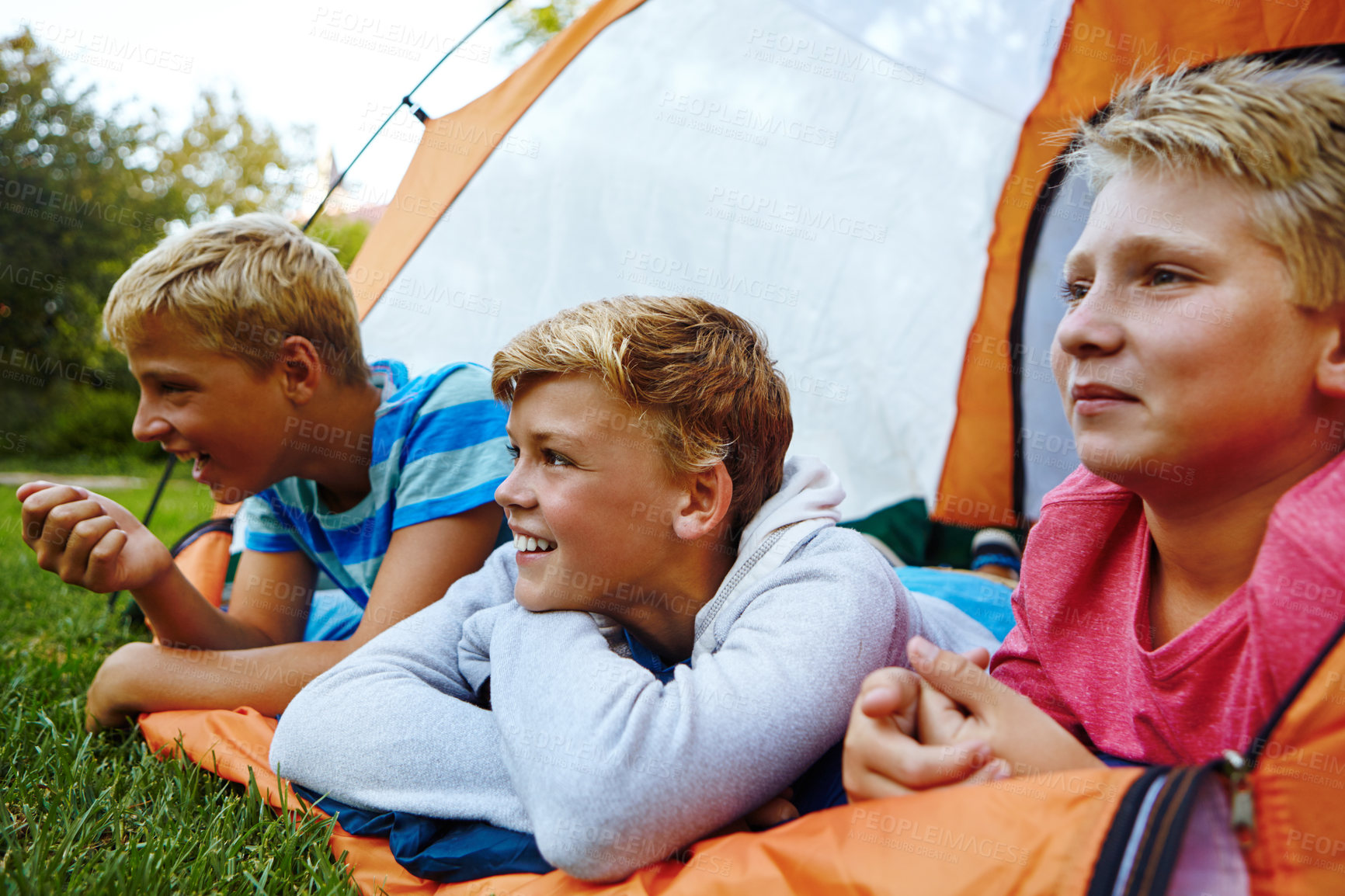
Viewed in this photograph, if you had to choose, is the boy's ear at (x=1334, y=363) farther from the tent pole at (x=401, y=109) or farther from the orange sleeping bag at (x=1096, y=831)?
the tent pole at (x=401, y=109)

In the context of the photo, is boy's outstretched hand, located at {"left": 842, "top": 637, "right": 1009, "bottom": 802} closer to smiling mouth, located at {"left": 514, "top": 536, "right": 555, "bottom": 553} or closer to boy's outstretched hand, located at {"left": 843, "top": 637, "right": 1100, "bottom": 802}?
boy's outstretched hand, located at {"left": 843, "top": 637, "right": 1100, "bottom": 802}

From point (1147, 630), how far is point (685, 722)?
0.55 m

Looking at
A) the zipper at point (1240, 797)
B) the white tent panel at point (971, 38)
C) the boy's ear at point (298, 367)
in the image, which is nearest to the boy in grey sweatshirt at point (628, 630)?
the zipper at point (1240, 797)

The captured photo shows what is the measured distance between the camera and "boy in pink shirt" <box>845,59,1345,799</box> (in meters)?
0.82

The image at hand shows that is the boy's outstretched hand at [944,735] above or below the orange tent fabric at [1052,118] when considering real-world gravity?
below

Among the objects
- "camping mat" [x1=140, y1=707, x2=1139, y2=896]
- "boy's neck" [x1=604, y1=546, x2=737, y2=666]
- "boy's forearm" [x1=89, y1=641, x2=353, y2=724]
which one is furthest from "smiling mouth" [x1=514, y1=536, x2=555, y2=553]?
"boy's forearm" [x1=89, y1=641, x2=353, y2=724]

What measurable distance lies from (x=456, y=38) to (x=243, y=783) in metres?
1.85

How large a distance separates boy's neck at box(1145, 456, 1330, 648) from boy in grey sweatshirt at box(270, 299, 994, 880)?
0.31 meters

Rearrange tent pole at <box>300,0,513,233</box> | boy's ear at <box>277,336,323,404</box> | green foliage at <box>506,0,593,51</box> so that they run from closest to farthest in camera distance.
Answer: boy's ear at <box>277,336,323,404</box>
tent pole at <box>300,0,513,233</box>
green foliage at <box>506,0,593,51</box>

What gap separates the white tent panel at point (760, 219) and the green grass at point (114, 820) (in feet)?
3.80

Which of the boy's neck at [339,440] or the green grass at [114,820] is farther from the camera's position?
the boy's neck at [339,440]

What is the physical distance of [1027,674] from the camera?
1157mm

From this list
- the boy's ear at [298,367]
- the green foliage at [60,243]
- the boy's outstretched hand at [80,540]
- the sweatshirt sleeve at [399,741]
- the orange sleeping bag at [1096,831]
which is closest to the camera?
the orange sleeping bag at [1096,831]

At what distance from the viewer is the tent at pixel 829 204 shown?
2.37 metres
